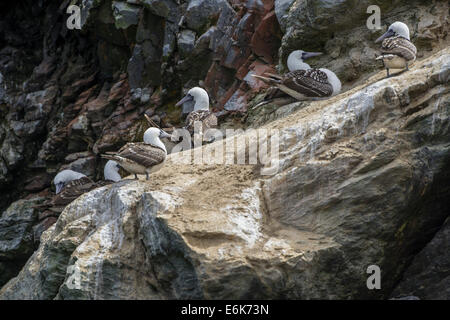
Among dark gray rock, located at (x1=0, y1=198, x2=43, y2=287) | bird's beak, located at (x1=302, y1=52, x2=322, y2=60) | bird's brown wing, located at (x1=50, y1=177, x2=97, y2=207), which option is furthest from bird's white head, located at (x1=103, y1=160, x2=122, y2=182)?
bird's beak, located at (x1=302, y1=52, x2=322, y2=60)

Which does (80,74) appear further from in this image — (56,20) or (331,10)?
(331,10)

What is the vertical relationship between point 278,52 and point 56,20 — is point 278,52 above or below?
below

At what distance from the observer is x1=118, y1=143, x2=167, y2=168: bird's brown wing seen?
314 inches

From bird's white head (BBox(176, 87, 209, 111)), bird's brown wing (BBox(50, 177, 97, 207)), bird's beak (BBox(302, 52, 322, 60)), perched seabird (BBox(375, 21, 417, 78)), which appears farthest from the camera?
bird's white head (BBox(176, 87, 209, 111))

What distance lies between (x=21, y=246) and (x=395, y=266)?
10.4 m

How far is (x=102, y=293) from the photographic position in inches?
273

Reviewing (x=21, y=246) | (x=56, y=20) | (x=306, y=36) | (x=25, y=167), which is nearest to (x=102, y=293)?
(x=306, y=36)

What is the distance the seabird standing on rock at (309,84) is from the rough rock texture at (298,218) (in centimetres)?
209

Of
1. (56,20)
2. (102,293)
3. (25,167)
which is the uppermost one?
(56,20)

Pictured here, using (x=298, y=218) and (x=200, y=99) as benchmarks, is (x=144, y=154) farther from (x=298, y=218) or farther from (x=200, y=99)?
(x=200, y=99)

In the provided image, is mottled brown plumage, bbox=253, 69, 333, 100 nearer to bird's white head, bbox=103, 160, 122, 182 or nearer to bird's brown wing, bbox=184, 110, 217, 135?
bird's brown wing, bbox=184, 110, 217, 135

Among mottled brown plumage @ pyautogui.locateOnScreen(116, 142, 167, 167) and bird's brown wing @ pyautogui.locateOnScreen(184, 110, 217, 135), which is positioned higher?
bird's brown wing @ pyautogui.locateOnScreen(184, 110, 217, 135)

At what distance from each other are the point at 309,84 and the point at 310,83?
0.07 ft

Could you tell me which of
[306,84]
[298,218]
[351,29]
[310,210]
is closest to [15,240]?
[306,84]
